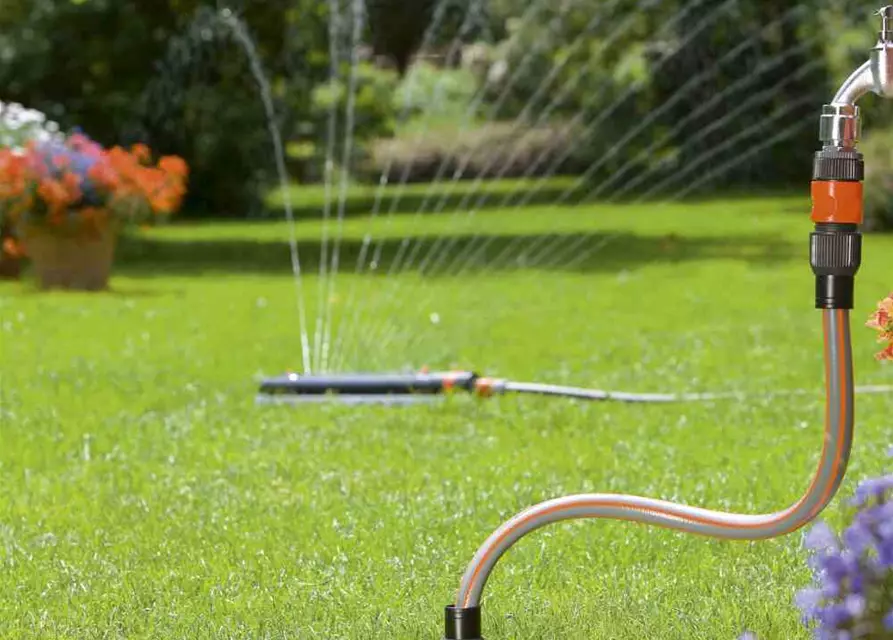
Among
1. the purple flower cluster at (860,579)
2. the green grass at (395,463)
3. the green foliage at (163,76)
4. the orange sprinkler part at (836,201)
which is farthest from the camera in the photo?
the green foliage at (163,76)

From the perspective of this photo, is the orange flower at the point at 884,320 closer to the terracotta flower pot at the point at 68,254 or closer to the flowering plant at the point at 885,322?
the flowering plant at the point at 885,322

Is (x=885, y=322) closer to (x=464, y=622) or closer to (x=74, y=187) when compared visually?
A: (x=464, y=622)

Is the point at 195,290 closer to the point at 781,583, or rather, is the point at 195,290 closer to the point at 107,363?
the point at 107,363

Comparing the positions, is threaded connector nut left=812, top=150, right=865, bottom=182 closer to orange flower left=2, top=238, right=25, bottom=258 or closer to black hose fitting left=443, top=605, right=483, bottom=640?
black hose fitting left=443, top=605, right=483, bottom=640

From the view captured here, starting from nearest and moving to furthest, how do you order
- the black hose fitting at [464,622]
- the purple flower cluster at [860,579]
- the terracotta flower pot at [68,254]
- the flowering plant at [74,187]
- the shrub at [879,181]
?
the purple flower cluster at [860,579] < the black hose fitting at [464,622] < the flowering plant at [74,187] < the terracotta flower pot at [68,254] < the shrub at [879,181]

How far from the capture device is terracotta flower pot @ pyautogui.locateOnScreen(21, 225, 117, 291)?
11.3 metres

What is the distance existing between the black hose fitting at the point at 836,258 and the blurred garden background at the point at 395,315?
1.04ft

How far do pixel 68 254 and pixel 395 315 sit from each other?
235 centimetres

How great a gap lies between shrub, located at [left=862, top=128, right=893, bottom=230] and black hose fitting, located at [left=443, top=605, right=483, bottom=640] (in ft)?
43.8

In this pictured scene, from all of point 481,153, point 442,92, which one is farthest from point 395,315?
point 481,153

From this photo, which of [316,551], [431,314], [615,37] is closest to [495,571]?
[316,551]

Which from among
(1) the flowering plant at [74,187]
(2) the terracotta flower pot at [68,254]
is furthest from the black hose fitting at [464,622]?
(2) the terracotta flower pot at [68,254]

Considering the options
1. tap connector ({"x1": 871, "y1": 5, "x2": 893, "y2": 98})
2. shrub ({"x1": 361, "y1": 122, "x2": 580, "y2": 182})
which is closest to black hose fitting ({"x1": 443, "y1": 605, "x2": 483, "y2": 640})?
tap connector ({"x1": 871, "y1": 5, "x2": 893, "y2": 98})

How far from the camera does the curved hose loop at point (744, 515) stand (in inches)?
111
